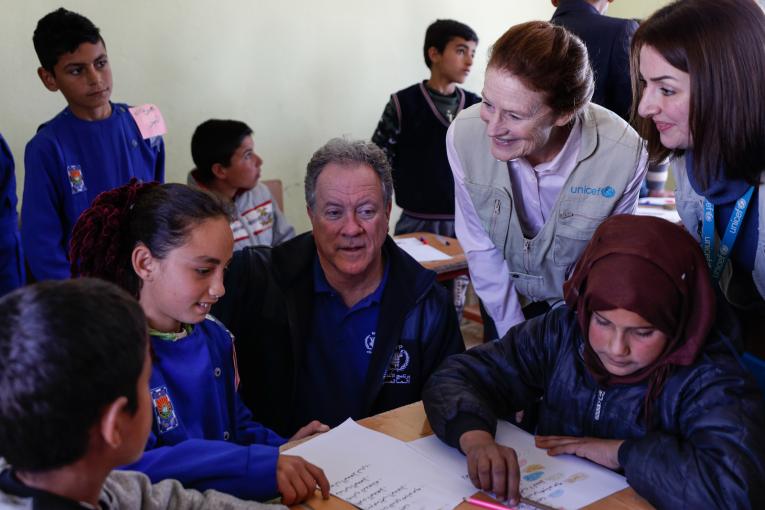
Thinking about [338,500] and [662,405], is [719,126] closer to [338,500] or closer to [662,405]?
[662,405]

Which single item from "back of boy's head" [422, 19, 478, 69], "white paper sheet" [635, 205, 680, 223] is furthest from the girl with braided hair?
"white paper sheet" [635, 205, 680, 223]

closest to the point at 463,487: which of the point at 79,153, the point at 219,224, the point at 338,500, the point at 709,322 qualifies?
the point at 338,500

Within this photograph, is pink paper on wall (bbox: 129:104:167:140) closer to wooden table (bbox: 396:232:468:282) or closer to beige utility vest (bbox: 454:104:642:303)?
wooden table (bbox: 396:232:468:282)

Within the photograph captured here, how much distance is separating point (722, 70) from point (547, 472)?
853 mm

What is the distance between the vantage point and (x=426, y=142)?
13.2 ft

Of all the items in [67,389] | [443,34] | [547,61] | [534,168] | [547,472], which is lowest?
[547,472]

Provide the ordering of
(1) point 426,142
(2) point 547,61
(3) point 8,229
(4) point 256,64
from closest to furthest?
(2) point 547,61, (3) point 8,229, (1) point 426,142, (4) point 256,64

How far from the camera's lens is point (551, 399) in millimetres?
1610

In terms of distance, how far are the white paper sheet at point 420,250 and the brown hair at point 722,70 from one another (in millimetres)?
1756

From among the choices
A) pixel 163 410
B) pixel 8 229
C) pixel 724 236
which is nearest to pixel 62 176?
pixel 8 229

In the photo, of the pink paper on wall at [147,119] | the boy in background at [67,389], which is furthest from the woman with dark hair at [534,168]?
the pink paper on wall at [147,119]

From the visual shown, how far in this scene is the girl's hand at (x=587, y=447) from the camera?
4.60 feet

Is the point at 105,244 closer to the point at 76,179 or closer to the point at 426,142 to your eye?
the point at 76,179

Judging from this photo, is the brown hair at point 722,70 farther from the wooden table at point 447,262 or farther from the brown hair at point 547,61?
the wooden table at point 447,262
